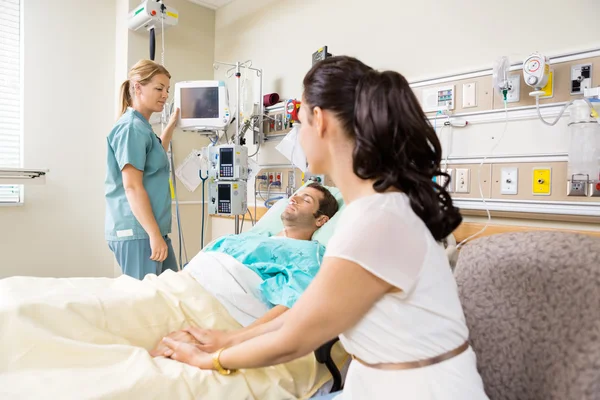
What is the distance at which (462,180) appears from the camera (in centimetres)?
203

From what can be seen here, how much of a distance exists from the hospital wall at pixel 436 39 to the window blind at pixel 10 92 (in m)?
1.68

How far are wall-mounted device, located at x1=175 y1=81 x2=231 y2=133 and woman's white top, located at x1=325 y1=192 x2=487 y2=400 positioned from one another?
89.4 inches

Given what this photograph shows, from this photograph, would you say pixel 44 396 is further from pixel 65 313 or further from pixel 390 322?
pixel 390 322

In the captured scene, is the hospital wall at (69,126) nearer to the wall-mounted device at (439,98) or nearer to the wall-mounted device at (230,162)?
the wall-mounted device at (230,162)

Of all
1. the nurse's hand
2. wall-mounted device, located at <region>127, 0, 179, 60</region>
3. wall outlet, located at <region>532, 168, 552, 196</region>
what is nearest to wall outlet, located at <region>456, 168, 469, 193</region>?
wall outlet, located at <region>532, 168, 552, 196</region>

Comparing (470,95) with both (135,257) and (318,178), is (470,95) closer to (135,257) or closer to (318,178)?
(318,178)

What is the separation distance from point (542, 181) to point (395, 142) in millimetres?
1315

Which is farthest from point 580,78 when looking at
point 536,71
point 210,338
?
point 210,338

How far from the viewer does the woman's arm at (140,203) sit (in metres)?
2.05

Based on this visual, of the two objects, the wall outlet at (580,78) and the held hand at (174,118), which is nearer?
the wall outlet at (580,78)

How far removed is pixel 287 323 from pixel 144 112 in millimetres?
1818

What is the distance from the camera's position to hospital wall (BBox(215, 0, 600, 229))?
1771 millimetres

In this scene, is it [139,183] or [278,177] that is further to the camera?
[278,177]

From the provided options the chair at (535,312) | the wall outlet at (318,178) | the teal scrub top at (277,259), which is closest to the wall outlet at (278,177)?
the wall outlet at (318,178)
